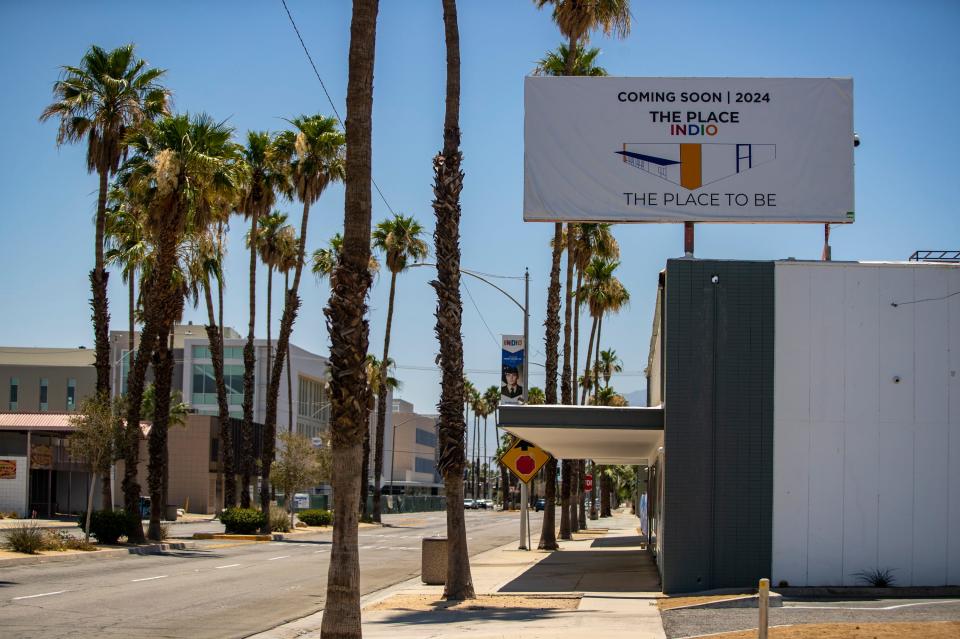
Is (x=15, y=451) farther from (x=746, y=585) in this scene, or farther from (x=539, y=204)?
(x=746, y=585)

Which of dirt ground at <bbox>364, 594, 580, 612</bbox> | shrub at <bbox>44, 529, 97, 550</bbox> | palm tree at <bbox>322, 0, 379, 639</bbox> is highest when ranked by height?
palm tree at <bbox>322, 0, 379, 639</bbox>

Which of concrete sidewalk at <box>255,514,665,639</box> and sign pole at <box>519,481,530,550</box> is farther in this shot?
sign pole at <box>519,481,530,550</box>

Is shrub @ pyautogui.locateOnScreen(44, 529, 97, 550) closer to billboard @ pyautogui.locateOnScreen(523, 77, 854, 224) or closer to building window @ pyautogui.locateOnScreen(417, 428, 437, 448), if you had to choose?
billboard @ pyautogui.locateOnScreen(523, 77, 854, 224)

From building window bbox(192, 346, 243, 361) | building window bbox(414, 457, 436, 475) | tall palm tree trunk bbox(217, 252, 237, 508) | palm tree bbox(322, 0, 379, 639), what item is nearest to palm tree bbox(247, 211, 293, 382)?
tall palm tree trunk bbox(217, 252, 237, 508)

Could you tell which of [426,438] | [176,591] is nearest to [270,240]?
[176,591]

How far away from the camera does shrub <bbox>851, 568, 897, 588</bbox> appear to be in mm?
18266

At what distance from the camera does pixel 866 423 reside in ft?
61.1

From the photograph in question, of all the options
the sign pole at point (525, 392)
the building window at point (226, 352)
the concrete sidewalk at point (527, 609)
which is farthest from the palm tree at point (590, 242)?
the building window at point (226, 352)

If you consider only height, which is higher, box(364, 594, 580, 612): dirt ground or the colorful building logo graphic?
the colorful building logo graphic

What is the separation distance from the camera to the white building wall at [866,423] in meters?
18.4

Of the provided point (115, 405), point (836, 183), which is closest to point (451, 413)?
point (836, 183)

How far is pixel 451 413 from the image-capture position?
18.5 metres

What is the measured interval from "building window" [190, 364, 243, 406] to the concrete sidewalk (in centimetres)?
5759

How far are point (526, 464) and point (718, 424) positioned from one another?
10.2 meters
